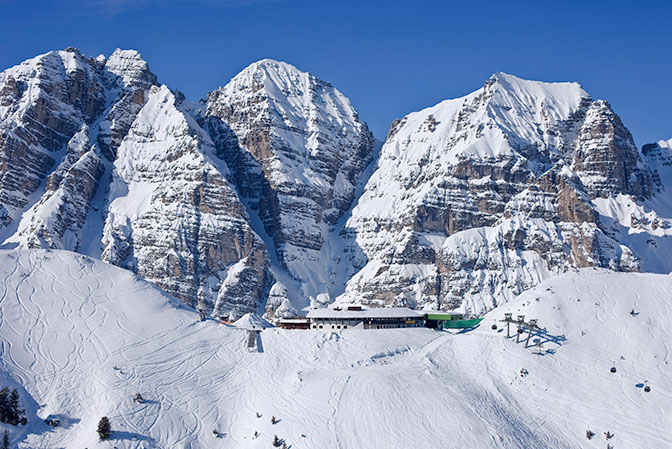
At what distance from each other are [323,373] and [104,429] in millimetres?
33675

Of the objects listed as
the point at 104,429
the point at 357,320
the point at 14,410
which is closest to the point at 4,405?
the point at 14,410

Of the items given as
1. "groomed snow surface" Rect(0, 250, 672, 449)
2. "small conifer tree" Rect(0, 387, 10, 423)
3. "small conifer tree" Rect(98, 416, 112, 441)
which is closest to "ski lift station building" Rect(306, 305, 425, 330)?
"groomed snow surface" Rect(0, 250, 672, 449)

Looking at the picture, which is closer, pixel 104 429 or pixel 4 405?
pixel 104 429

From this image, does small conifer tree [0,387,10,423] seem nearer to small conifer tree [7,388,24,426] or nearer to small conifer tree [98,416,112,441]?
small conifer tree [7,388,24,426]

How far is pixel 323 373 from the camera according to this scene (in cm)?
12256

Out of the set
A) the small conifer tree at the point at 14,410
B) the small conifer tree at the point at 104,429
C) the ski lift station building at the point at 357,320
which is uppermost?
the ski lift station building at the point at 357,320

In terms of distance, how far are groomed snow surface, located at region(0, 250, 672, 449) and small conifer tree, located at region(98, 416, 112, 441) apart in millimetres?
875

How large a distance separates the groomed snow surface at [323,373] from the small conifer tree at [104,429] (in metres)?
0.87

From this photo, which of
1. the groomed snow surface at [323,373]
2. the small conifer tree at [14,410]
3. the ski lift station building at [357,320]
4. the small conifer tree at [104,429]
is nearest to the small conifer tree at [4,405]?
the small conifer tree at [14,410]

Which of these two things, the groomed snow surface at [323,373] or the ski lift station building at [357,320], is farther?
the ski lift station building at [357,320]

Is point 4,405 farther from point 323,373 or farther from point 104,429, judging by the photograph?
point 323,373

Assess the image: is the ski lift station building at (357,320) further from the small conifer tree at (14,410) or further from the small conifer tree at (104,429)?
the small conifer tree at (14,410)

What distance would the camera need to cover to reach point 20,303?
130 metres

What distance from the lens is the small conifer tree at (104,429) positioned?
101 metres
